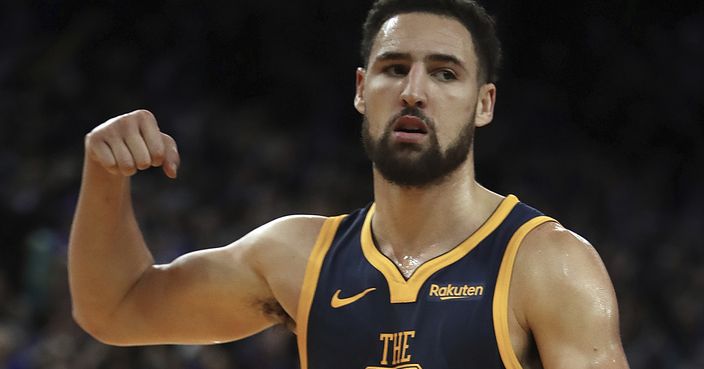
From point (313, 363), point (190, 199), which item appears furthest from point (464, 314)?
point (190, 199)

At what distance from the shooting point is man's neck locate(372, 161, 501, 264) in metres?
3.48

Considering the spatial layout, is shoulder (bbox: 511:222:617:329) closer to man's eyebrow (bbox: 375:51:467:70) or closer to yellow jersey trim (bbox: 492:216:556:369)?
yellow jersey trim (bbox: 492:216:556:369)

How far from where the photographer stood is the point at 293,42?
10.7 metres

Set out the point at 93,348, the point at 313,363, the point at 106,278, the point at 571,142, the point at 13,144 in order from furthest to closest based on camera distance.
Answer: the point at 571,142 < the point at 13,144 < the point at 93,348 < the point at 106,278 < the point at 313,363

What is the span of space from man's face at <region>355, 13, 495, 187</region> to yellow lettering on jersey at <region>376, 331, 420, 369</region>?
468 millimetres

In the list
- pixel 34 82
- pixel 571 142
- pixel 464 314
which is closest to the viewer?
pixel 464 314

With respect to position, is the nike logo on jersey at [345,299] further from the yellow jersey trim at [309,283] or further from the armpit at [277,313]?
the armpit at [277,313]

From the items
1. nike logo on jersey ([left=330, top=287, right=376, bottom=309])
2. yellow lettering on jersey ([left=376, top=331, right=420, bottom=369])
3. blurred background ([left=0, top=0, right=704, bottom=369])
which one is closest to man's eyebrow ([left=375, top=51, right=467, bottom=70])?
nike logo on jersey ([left=330, top=287, right=376, bottom=309])

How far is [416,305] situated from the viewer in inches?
130

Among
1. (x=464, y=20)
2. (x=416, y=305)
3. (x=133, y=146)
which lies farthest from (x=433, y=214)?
(x=133, y=146)

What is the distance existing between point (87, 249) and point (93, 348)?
3.32 meters

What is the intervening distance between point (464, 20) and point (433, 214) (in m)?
0.60

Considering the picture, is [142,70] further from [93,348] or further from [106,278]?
[106,278]

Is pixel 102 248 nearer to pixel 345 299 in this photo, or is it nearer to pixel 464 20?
pixel 345 299
